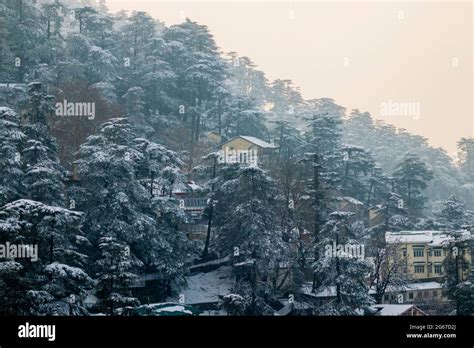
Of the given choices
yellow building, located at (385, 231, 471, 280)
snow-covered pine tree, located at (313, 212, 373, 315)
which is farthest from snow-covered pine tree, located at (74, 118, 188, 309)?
yellow building, located at (385, 231, 471, 280)

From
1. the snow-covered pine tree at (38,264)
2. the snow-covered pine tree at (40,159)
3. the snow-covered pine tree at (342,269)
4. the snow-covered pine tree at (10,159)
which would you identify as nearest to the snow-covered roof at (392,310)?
the snow-covered pine tree at (342,269)

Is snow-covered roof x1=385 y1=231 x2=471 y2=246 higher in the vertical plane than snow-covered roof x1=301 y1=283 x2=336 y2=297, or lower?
higher

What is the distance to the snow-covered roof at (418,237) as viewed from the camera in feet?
104

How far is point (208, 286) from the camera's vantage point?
2652 cm

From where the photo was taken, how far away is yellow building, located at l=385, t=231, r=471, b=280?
31.7 meters

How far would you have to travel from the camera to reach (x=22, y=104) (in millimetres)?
29578

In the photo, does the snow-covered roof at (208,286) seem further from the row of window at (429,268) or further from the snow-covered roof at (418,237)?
the row of window at (429,268)

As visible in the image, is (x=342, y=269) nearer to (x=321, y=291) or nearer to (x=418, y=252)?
(x=321, y=291)

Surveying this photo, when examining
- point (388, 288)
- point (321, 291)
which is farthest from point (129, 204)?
point (388, 288)

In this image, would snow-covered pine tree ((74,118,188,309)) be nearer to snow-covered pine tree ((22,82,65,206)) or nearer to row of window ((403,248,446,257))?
snow-covered pine tree ((22,82,65,206))

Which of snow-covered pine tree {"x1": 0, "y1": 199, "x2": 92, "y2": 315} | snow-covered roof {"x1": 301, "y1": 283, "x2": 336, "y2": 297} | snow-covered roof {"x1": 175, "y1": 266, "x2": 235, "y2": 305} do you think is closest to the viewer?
snow-covered pine tree {"x1": 0, "y1": 199, "x2": 92, "y2": 315}

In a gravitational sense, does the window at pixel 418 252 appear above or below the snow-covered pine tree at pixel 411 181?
Result: below

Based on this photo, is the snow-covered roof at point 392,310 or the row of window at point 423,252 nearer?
the snow-covered roof at point 392,310

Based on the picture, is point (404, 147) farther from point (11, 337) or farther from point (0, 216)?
point (11, 337)
